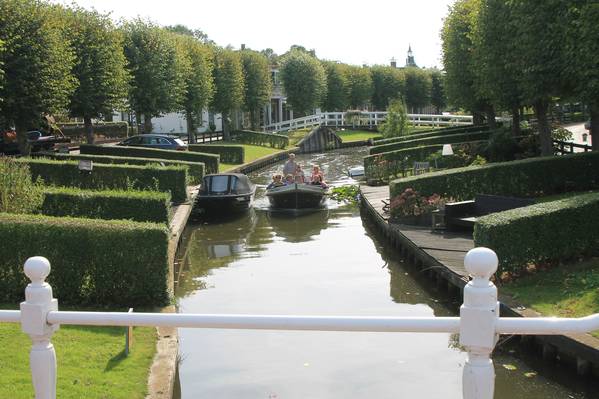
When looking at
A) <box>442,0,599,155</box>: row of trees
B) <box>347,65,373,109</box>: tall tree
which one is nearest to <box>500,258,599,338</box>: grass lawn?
<box>442,0,599,155</box>: row of trees

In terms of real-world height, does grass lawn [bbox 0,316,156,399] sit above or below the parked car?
below

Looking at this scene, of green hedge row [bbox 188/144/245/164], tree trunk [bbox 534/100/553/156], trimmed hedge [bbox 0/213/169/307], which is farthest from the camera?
green hedge row [bbox 188/144/245/164]

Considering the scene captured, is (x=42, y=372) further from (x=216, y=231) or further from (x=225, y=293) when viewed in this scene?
(x=216, y=231)

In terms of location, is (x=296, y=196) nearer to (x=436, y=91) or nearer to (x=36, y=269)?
(x=36, y=269)

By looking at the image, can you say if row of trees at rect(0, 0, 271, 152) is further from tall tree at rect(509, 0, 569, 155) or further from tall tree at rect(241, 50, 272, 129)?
tall tree at rect(509, 0, 569, 155)

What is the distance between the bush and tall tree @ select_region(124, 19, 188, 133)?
26945mm

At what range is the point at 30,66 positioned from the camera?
27.8 meters

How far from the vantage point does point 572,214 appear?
496 inches

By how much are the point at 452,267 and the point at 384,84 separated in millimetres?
82929

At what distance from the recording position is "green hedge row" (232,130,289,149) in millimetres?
59000

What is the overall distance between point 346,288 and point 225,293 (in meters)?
2.54

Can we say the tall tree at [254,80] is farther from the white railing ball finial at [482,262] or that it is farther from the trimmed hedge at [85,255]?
the white railing ball finial at [482,262]

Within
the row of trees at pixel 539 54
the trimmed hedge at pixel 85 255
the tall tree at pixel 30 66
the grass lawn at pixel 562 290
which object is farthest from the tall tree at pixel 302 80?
the trimmed hedge at pixel 85 255

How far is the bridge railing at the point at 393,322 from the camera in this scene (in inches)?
115
